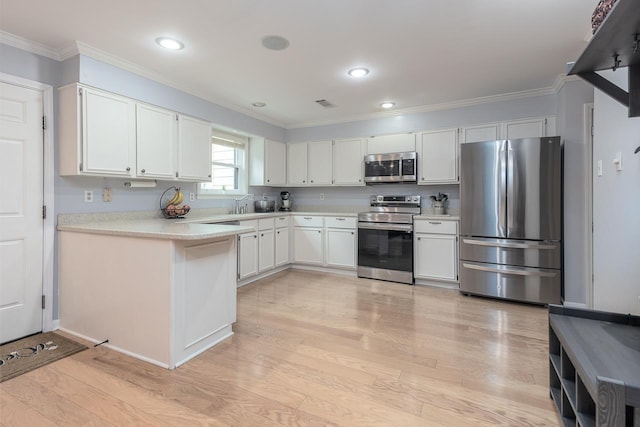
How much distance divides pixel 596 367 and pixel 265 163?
14.1ft

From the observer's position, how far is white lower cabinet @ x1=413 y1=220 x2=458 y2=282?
379cm

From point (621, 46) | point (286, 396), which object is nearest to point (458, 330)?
point (286, 396)

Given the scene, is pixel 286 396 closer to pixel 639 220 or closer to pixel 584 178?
pixel 639 220

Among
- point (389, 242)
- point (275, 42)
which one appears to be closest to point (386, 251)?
point (389, 242)

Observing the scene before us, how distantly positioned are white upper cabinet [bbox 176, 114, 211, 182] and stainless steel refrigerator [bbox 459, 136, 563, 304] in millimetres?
2981

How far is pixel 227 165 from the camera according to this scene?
4590mm

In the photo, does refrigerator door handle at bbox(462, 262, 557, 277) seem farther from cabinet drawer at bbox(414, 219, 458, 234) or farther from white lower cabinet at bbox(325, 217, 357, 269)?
white lower cabinet at bbox(325, 217, 357, 269)

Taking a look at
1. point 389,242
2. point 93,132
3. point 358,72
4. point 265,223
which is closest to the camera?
point 93,132

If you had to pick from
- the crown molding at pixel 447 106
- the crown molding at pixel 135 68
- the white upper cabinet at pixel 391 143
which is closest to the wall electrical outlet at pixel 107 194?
the crown molding at pixel 135 68

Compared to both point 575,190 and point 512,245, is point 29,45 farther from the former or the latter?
point 575,190

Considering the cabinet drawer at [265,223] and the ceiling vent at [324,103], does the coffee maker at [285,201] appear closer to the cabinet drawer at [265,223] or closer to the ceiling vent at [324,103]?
the cabinet drawer at [265,223]

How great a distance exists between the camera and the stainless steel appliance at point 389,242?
4.07 m

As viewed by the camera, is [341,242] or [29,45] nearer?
[29,45]

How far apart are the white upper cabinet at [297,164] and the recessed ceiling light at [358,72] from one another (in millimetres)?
2028
